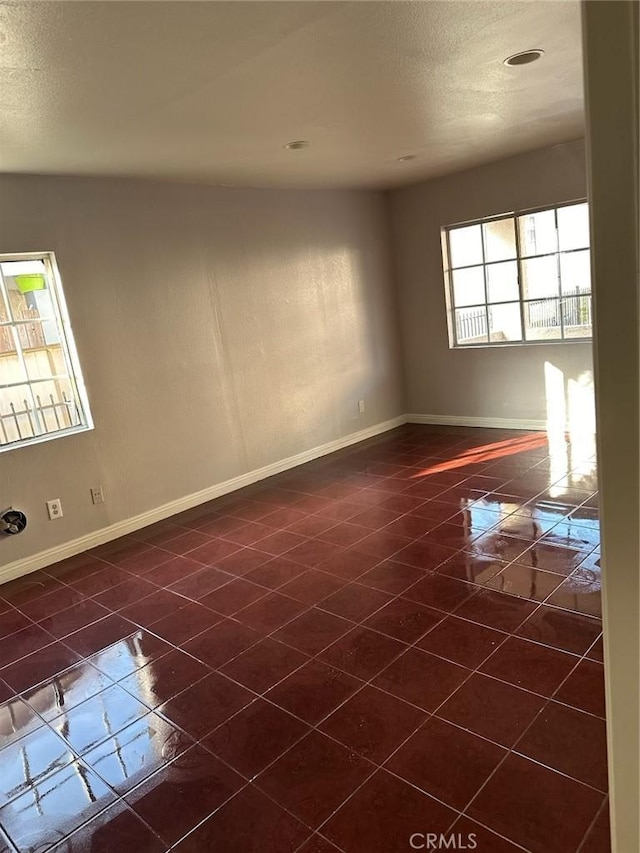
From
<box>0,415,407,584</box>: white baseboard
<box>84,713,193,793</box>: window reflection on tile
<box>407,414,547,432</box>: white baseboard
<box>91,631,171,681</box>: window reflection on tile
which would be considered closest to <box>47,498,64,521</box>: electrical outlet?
<box>0,415,407,584</box>: white baseboard

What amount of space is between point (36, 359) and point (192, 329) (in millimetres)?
1136

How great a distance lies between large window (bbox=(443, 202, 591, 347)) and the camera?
496cm

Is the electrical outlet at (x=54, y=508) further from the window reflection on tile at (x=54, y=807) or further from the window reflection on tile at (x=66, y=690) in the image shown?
the window reflection on tile at (x=54, y=807)

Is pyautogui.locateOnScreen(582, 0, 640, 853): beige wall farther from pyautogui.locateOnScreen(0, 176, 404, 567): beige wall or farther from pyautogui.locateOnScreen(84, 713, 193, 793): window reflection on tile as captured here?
pyautogui.locateOnScreen(0, 176, 404, 567): beige wall

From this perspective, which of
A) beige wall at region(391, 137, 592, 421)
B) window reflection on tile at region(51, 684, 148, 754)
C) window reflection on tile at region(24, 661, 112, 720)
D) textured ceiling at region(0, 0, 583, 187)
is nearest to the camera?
textured ceiling at region(0, 0, 583, 187)

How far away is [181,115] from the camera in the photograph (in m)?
2.76

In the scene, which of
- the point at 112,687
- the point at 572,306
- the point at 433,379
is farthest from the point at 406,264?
the point at 112,687

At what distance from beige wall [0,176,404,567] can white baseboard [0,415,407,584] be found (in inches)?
2.0

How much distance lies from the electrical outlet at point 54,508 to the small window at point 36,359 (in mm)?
403

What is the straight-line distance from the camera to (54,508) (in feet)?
12.3

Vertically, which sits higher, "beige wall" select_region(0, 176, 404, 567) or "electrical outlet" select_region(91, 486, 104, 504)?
"beige wall" select_region(0, 176, 404, 567)

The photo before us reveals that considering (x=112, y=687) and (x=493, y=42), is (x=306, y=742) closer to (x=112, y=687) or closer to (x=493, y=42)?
(x=112, y=687)

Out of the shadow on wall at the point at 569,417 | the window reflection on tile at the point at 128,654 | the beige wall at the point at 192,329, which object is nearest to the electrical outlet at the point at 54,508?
the beige wall at the point at 192,329
